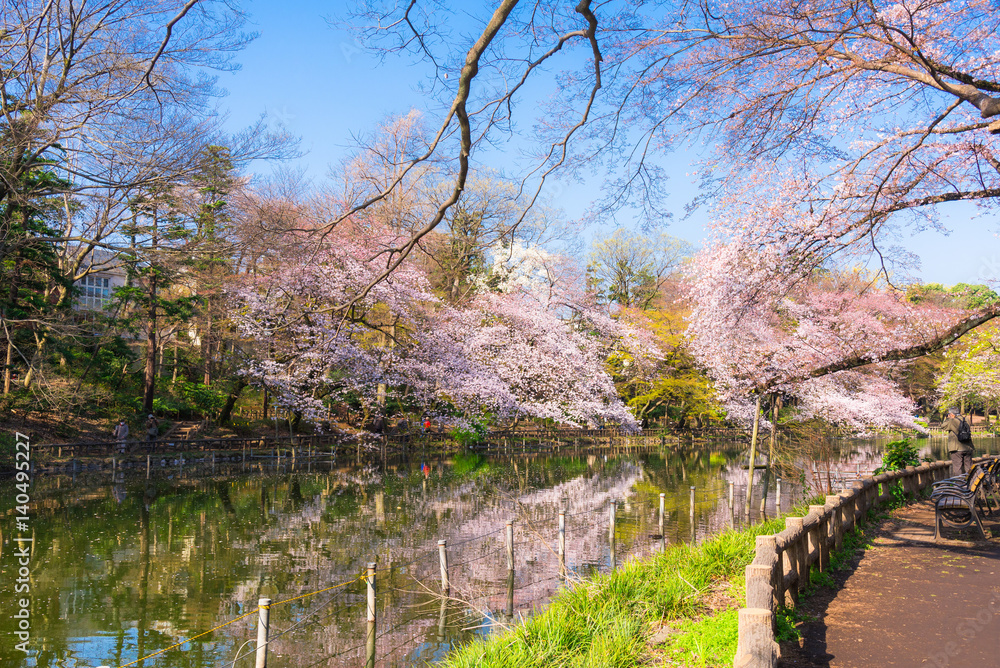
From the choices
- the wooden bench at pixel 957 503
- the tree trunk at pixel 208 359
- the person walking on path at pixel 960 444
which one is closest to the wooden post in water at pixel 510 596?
the wooden bench at pixel 957 503

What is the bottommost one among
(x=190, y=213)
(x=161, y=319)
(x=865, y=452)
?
(x=865, y=452)

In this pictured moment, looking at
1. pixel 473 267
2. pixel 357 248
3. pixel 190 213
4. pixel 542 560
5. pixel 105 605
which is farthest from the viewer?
pixel 473 267

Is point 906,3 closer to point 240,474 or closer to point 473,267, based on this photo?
point 240,474

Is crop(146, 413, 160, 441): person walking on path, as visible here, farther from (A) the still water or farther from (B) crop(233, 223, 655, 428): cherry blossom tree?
(B) crop(233, 223, 655, 428): cherry blossom tree

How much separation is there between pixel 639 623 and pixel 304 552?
7.26 metres

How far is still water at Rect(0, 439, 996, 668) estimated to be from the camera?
23.5ft

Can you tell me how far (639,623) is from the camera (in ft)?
18.2

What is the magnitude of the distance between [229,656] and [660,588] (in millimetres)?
4675

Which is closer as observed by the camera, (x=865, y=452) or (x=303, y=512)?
(x=303, y=512)

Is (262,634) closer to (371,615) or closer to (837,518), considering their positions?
(371,615)

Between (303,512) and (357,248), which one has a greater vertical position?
(357,248)

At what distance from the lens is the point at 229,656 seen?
6711 millimetres

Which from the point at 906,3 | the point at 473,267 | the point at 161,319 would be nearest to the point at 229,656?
the point at 906,3

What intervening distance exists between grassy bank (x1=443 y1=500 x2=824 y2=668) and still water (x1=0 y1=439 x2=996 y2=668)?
53 centimetres
